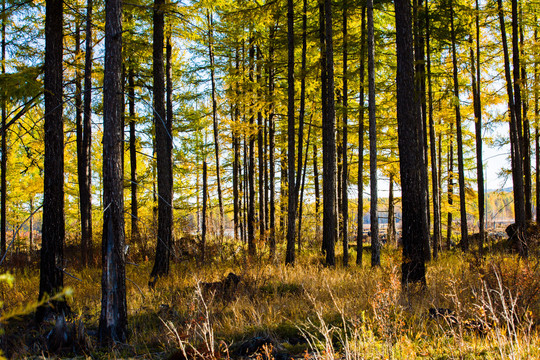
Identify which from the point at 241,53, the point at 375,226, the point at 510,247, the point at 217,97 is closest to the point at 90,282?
the point at 375,226

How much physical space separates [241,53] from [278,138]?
4.47 meters

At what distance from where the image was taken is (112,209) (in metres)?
5.29

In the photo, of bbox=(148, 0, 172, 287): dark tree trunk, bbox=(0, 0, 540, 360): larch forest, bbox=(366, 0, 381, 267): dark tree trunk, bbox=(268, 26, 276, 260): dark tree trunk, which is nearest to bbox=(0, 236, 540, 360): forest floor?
bbox=(0, 0, 540, 360): larch forest

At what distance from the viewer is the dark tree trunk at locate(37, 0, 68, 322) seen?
20.8 ft

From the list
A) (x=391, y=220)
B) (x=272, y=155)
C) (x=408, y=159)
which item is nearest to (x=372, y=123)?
(x=408, y=159)

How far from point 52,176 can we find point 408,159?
697 centimetres

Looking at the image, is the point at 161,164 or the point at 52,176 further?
the point at 161,164

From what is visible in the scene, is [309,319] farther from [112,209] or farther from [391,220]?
[391,220]

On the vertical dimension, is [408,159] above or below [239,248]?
above

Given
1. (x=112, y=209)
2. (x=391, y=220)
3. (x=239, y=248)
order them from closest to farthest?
(x=112, y=209), (x=239, y=248), (x=391, y=220)

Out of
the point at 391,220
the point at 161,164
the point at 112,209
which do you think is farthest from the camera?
the point at 391,220

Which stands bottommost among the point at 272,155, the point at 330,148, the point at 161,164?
the point at 161,164

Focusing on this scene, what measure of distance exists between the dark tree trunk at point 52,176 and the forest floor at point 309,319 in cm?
71

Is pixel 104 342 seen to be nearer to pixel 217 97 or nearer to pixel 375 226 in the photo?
pixel 375 226
